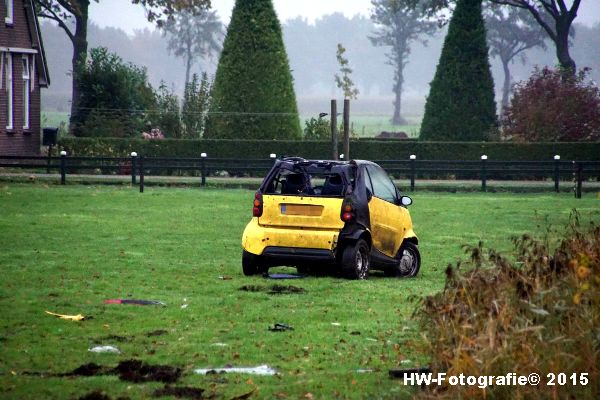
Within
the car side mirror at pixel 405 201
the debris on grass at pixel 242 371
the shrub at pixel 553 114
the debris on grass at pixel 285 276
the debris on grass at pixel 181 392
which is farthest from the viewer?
the shrub at pixel 553 114

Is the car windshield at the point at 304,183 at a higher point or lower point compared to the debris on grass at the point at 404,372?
higher

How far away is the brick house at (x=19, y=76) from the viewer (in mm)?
49062

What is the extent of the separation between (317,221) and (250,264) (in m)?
1.21

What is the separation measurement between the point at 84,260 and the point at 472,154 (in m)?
29.2

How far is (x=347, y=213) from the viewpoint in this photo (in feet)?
52.9

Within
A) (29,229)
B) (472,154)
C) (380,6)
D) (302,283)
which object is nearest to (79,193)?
(29,229)

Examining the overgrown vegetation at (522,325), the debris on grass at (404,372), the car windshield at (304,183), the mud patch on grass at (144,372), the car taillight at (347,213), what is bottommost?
the mud patch on grass at (144,372)

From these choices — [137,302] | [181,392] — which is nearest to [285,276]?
[137,302]

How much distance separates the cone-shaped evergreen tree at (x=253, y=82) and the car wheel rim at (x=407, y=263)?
97.6 feet

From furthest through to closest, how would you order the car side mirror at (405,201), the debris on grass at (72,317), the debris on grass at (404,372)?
the car side mirror at (405,201), the debris on grass at (72,317), the debris on grass at (404,372)

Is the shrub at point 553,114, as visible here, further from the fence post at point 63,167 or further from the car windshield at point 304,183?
the car windshield at point 304,183

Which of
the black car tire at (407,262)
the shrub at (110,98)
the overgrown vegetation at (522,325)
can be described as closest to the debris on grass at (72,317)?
the overgrown vegetation at (522,325)

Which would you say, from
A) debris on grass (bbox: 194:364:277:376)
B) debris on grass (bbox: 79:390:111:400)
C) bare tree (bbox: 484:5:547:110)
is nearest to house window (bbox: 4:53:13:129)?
debris on grass (bbox: 194:364:277:376)

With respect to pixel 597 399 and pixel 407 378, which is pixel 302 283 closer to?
pixel 407 378
